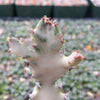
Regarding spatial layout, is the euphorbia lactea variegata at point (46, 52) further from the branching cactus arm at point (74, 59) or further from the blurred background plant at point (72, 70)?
the blurred background plant at point (72, 70)

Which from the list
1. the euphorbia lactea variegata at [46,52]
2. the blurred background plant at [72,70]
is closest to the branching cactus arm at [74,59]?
the euphorbia lactea variegata at [46,52]

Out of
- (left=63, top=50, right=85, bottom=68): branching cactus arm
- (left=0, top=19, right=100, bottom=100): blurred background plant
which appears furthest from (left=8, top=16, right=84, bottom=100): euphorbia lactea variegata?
(left=0, top=19, right=100, bottom=100): blurred background plant

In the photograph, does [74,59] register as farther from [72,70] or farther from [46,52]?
[72,70]

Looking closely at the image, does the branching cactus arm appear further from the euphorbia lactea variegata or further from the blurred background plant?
the blurred background plant

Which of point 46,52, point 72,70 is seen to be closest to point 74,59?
point 46,52

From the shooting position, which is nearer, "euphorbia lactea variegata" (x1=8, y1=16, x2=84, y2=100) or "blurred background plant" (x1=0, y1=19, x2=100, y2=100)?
"euphorbia lactea variegata" (x1=8, y1=16, x2=84, y2=100)

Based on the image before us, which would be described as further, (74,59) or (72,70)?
(72,70)

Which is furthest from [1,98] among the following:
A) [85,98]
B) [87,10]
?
[87,10]

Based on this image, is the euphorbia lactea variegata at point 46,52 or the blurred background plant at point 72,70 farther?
the blurred background plant at point 72,70
